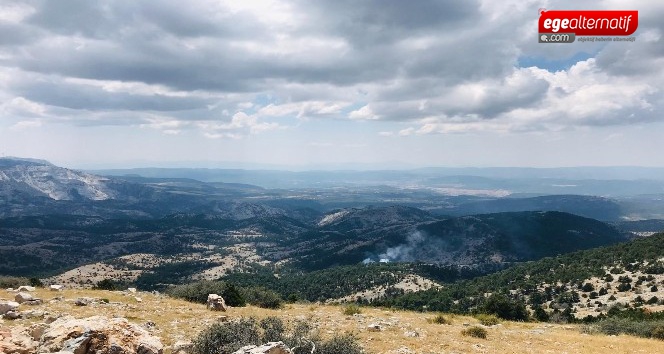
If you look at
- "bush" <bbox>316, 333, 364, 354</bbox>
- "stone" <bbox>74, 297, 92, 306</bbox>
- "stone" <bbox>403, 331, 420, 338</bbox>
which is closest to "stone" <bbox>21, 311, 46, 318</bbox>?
"stone" <bbox>74, 297, 92, 306</bbox>

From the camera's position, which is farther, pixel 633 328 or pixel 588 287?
pixel 588 287

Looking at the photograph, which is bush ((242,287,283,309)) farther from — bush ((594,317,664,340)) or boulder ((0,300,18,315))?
bush ((594,317,664,340))

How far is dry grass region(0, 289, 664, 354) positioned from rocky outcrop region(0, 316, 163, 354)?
505cm

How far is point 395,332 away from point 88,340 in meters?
16.5

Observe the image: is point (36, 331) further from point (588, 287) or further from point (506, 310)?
point (588, 287)

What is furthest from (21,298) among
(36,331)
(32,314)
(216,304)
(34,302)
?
(36,331)

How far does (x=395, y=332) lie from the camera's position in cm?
2322

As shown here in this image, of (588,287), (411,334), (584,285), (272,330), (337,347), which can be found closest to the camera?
Answer: (337,347)

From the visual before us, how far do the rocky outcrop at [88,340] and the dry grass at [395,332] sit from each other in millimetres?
5053

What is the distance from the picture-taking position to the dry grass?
20438 mm

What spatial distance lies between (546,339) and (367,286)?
5643 inches

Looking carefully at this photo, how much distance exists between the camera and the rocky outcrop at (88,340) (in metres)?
12.7

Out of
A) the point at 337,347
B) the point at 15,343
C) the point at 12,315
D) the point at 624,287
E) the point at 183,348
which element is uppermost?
the point at 15,343

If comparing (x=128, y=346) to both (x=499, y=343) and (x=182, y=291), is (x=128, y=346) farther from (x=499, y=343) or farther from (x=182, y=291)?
(x=182, y=291)
